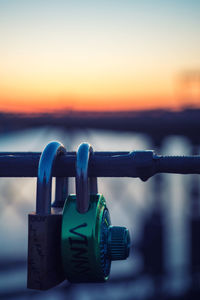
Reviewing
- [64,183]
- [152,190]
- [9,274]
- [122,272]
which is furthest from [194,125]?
[64,183]

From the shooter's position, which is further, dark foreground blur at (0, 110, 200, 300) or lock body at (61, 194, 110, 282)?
dark foreground blur at (0, 110, 200, 300)

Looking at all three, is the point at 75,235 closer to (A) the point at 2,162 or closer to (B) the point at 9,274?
(A) the point at 2,162

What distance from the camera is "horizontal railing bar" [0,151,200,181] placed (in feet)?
1.07

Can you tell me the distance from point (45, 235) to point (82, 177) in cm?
4

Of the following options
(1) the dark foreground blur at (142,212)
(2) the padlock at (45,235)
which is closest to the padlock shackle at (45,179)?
(2) the padlock at (45,235)

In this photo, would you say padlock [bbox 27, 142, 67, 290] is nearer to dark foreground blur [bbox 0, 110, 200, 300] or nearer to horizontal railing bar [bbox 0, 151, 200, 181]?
horizontal railing bar [bbox 0, 151, 200, 181]

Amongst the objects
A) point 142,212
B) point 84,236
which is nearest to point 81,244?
point 84,236

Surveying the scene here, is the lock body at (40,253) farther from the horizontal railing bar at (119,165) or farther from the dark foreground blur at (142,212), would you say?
the dark foreground blur at (142,212)

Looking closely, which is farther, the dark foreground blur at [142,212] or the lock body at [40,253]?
the dark foreground blur at [142,212]

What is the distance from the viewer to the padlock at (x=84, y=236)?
1.06ft

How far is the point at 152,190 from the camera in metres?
3.96

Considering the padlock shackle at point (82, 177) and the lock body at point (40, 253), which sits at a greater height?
the padlock shackle at point (82, 177)

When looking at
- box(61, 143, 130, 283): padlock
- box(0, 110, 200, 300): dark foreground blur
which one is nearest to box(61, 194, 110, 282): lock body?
box(61, 143, 130, 283): padlock

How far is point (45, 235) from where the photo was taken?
0.31 m
